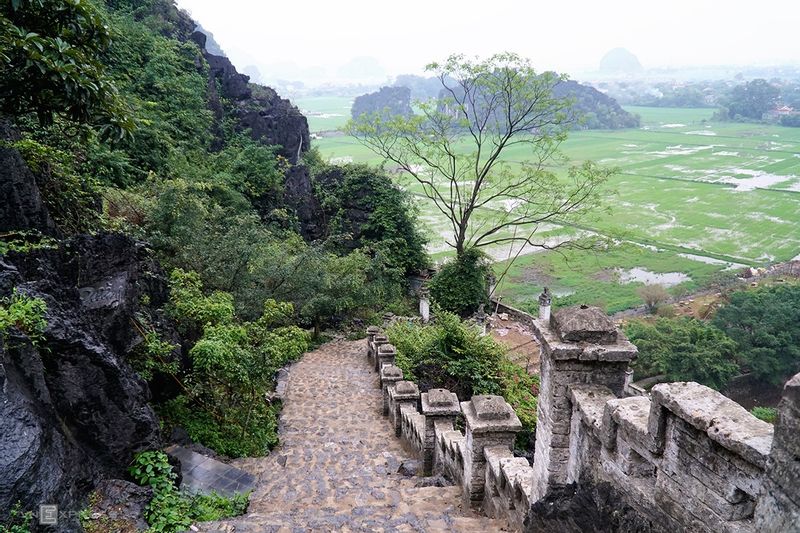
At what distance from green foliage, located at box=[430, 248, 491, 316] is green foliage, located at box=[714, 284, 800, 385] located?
11258 mm

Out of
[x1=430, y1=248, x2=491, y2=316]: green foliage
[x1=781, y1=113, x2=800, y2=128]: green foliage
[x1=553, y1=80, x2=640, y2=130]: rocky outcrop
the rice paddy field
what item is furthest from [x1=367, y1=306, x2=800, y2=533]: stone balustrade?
[x1=781, y1=113, x2=800, y2=128]: green foliage

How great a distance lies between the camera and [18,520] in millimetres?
3330

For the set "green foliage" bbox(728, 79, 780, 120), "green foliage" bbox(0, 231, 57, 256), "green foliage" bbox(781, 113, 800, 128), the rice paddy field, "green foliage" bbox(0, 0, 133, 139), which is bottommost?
the rice paddy field

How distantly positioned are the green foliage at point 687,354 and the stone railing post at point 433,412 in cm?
1550

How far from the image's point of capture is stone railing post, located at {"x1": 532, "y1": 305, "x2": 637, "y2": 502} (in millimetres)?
3389

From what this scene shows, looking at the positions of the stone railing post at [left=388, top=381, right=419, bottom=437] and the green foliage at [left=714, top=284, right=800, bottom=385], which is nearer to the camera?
the stone railing post at [left=388, top=381, right=419, bottom=437]

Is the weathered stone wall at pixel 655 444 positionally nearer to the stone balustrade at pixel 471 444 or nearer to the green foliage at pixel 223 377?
the stone balustrade at pixel 471 444

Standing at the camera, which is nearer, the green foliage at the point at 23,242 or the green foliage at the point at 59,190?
the green foliage at the point at 23,242

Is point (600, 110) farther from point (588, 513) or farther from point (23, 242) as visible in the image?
point (588, 513)

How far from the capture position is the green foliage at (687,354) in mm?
19250

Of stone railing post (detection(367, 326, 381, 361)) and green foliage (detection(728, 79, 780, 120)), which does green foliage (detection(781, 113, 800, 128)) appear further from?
stone railing post (detection(367, 326, 381, 361))

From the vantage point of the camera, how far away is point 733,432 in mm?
2131

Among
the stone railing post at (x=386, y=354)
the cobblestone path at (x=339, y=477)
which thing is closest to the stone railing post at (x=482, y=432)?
the cobblestone path at (x=339, y=477)

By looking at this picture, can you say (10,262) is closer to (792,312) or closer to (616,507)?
(616,507)
